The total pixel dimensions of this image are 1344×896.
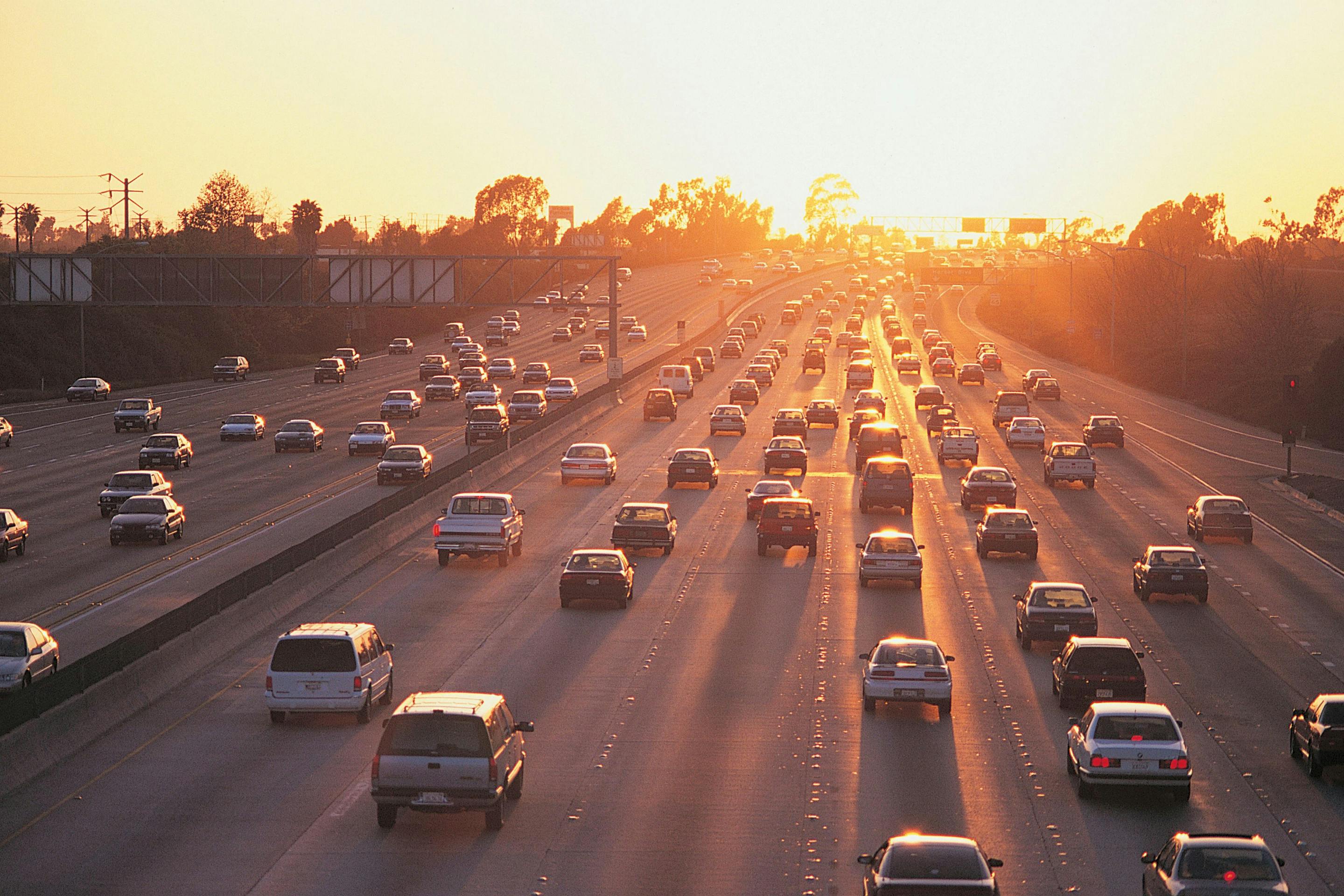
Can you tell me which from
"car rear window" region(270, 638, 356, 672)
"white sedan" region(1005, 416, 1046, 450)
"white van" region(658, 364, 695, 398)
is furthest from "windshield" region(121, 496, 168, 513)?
"white van" region(658, 364, 695, 398)

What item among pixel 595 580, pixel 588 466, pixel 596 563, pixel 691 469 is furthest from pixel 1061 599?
pixel 588 466

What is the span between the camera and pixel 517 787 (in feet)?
75.7

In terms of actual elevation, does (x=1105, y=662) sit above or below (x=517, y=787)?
above

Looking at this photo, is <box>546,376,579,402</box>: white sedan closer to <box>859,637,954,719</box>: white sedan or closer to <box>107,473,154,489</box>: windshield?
<box>107,473,154,489</box>: windshield

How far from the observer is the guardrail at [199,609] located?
25.2 m

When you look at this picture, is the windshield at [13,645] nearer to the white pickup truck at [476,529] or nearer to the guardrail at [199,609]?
the guardrail at [199,609]

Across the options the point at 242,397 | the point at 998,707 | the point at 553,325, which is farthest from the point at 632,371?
the point at 998,707

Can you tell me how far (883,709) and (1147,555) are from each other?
14472mm

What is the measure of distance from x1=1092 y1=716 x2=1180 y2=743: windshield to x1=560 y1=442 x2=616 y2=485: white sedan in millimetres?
39666

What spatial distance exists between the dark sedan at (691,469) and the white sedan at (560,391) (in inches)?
1188

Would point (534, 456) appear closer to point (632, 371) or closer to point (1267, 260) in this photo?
point (632, 371)

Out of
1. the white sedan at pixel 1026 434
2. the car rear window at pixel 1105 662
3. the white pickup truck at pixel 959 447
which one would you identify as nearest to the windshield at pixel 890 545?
the car rear window at pixel 1105 662

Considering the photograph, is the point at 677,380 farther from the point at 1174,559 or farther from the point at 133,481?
the point at 1174,559

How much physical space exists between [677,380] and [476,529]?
5208 centimetres
